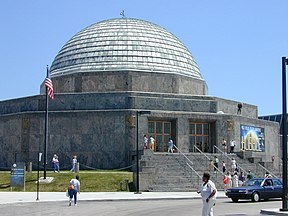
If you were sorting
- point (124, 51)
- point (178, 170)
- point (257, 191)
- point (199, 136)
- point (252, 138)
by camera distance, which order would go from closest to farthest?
1. point (257, 191)
2. point (178, 170)
3. point (199, 136)
4. point (252, 138)
5. point (124, 51)

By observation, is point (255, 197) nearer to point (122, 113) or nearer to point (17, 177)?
point (17, 177)

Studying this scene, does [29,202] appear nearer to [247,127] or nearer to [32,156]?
[32,156]

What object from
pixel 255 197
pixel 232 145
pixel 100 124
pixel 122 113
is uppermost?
pixel 122 113

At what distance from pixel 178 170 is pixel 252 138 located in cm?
906

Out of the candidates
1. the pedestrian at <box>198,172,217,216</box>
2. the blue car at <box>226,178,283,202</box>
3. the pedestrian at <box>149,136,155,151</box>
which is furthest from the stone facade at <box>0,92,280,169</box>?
the pedestrian at <box>198,172,217,216</box>

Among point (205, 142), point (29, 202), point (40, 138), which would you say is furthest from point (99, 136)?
point (29, 202)

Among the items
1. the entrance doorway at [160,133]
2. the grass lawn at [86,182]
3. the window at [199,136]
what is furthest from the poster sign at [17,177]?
the window at [199,136]

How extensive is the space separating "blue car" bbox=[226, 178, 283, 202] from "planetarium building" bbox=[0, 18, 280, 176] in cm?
992

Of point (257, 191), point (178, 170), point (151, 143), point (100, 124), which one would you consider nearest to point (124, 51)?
point (100, 124)

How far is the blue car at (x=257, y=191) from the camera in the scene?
1664cm

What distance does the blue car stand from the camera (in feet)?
54.6

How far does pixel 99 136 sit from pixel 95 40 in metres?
10.2

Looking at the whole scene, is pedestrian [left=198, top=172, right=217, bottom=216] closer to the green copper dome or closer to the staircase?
the staircase

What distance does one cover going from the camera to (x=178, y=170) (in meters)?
23.6
